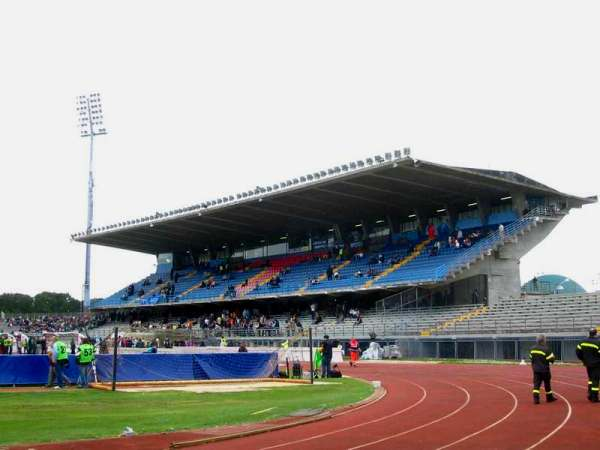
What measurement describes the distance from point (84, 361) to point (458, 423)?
1336 cm

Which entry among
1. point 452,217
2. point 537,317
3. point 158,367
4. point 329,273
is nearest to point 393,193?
point 452,217

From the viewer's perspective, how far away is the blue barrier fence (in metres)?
24.2

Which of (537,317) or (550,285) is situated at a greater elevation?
(550,285)

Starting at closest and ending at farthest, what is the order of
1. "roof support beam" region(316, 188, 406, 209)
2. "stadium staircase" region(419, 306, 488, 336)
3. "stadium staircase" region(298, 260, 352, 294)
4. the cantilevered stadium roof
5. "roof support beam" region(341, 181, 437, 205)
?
"stadium staircase" region(419, 306, 488, 336)
the cantilevered stadium roof
"roof support beam" region(341, 181, 437, 205)
"roof support beam" region(316, 188, 406, 209)
"stadium staircase" region(298, 260, 352, 294)

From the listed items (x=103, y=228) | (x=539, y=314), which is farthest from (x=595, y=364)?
(x=103, y=228)

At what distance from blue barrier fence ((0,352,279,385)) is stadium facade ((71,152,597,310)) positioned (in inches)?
648

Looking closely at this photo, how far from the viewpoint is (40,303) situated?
133750 mm

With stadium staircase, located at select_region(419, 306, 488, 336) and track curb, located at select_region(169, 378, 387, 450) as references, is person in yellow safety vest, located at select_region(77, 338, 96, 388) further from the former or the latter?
stadium staircase, located at select_region(419, 306, 488, 336)

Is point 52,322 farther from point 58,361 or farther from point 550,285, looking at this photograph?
point 58,361

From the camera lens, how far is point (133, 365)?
25.8 m

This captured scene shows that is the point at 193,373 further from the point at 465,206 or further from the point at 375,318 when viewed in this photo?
the point at 465,206

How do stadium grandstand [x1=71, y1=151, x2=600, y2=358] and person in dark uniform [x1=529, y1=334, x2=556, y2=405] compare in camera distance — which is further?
stadium grandstand [x1=71, y1=151, x2=600, y2=358]

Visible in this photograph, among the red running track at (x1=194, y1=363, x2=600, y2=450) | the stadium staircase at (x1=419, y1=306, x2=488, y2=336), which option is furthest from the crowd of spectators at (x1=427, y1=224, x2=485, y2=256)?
the red running track at (x1=194, y1=363, x2=600, y2=450)

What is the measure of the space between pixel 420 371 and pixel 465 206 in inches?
882
